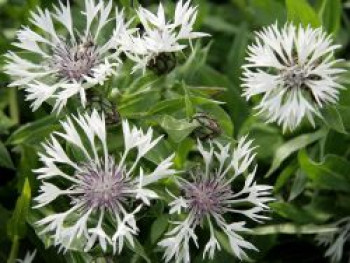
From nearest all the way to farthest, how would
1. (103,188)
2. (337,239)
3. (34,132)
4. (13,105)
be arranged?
(103,188)
(34,132)
(337,239)
(13,105)

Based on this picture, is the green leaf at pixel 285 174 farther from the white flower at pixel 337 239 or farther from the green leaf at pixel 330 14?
the green leaf at pixel 330 14

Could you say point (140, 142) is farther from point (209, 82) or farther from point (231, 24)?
point (231, 24)

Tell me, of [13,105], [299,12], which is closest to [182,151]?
[299,12]

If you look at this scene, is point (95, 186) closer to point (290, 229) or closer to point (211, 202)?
point (211, 202)

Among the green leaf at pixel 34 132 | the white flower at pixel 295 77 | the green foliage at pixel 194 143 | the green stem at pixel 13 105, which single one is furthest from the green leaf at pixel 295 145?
the green stem at pixel 13 105

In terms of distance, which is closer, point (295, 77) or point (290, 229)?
point (295, 77)

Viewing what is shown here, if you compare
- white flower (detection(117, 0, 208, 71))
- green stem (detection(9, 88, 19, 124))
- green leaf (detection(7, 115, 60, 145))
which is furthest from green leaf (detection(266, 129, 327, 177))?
green stem (detection(9, 88, 19, 124))

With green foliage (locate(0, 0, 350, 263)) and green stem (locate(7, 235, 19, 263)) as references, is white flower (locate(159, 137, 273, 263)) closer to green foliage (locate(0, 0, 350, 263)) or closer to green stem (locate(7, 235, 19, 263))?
green foliage (locate(0, 0, 350, 263))
